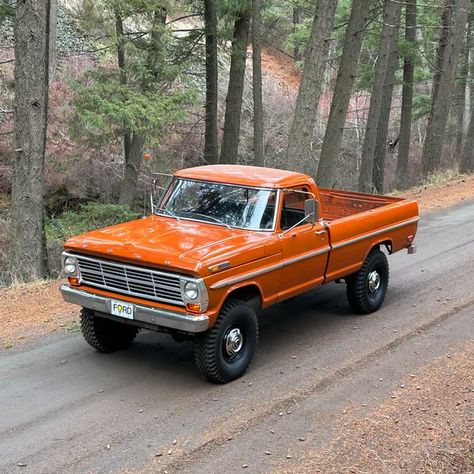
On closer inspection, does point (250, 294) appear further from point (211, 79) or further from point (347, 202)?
point (211, 79)

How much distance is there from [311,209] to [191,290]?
2006mm

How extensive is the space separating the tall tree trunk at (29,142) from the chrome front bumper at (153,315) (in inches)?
184

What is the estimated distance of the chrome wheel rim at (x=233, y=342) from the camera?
650cm

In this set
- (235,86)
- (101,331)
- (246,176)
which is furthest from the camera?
(235,86)

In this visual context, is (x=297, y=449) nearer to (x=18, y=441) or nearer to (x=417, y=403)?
(x=417, y=403)

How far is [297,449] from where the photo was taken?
5.18 metres

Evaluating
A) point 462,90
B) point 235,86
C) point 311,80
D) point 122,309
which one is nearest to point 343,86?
point 311,80

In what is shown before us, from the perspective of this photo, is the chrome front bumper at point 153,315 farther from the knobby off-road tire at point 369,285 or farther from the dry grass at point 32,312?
the knobby off-road tire at point 369,285

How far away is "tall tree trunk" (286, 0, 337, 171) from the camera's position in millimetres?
13716

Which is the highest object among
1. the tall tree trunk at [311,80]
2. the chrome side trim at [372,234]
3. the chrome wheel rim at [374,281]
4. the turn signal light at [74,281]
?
the tall tree trunk at [311,80]

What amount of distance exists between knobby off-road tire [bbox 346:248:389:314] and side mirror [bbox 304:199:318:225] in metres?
1.47

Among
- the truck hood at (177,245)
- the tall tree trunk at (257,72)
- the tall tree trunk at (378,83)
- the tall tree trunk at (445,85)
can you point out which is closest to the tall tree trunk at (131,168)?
the tall tree trunk at (257,72)

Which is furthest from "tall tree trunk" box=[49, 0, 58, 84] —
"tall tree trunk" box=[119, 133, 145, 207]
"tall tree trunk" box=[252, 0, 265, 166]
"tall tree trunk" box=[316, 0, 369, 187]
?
"tall tree trunk" box=[316, 0, 369, 187]

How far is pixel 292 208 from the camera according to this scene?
7.53m
